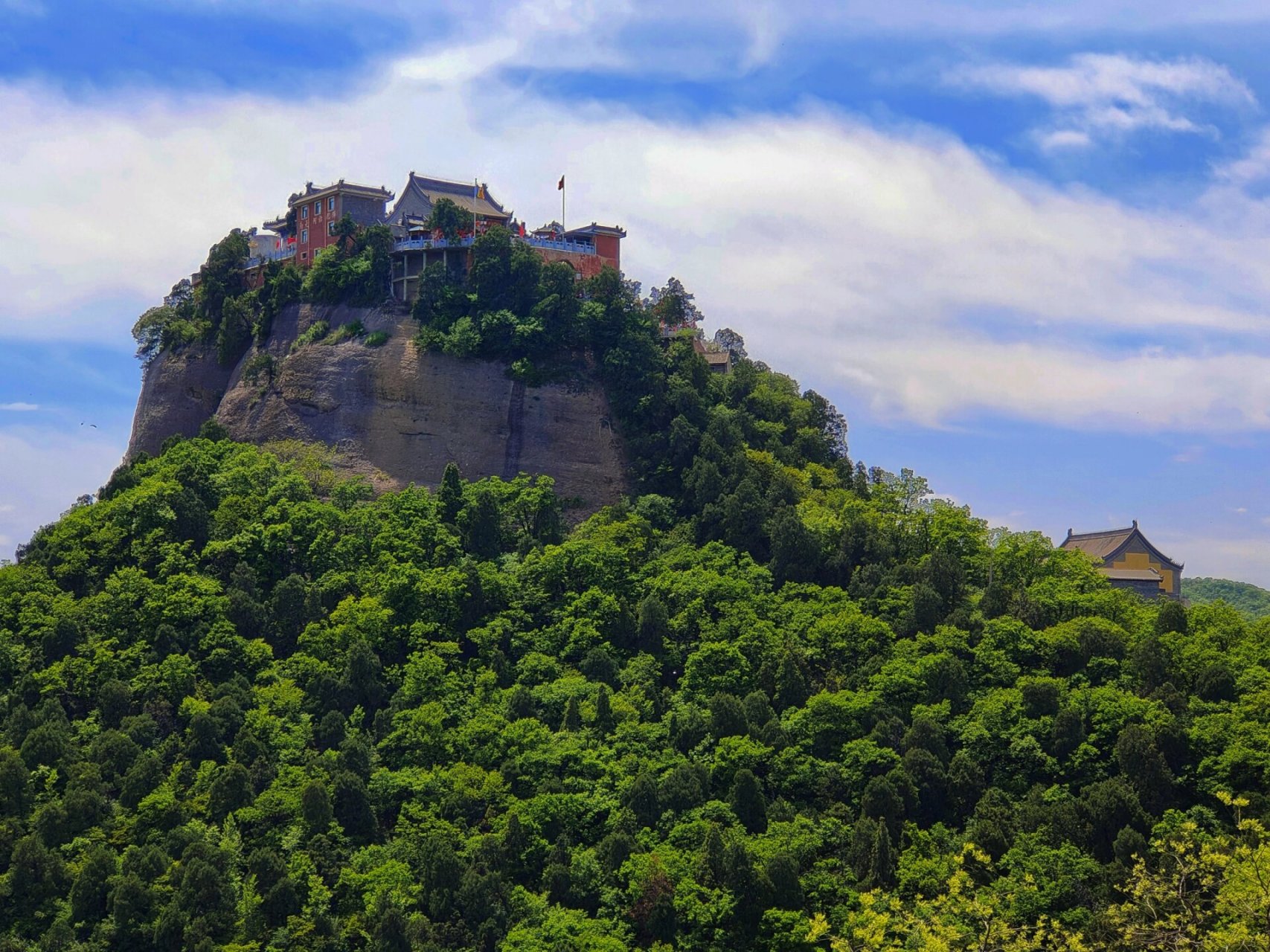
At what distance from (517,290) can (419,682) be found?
856 inches

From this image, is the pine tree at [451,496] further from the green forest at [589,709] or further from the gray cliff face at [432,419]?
the gray cliff face at [432,419]

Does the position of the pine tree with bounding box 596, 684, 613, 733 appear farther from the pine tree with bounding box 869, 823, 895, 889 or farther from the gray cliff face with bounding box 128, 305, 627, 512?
the gray cliff face with bounding box 128, 305, 627, 512

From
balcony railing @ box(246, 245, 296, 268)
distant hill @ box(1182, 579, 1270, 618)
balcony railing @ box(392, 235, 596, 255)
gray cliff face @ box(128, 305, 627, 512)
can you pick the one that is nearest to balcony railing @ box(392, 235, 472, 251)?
balcony railing @ box(392, 235, 596, 255)

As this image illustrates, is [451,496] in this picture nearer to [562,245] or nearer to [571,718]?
[571,718]

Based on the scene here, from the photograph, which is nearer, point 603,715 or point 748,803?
point 748,803

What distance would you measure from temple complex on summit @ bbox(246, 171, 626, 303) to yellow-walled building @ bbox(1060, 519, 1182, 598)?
2740 cm

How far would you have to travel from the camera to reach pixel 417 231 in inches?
3019

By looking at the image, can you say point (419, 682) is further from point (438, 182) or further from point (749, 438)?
point (438, 182)

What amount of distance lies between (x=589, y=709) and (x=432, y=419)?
63.9 feet

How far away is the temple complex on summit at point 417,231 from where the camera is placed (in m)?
75.8

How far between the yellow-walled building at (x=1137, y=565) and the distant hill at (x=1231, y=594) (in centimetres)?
3699

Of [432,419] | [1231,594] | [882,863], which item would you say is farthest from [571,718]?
[1231,594]

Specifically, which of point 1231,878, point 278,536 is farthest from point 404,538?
point 1231,878

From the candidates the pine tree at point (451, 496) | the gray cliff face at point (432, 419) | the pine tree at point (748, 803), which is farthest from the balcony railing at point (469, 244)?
the pine tree at point (748, 803)
